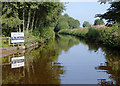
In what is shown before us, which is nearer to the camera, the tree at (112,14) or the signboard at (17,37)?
the tree at (112,14)

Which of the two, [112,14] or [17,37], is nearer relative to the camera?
[112,14]

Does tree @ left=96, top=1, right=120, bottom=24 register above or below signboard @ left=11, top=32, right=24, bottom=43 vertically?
above

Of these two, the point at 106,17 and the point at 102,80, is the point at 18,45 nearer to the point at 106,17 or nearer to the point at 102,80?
the point at 106,17

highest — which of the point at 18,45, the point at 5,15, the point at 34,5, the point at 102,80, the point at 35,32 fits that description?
the point at 34,5

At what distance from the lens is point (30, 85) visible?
4988 millimetres

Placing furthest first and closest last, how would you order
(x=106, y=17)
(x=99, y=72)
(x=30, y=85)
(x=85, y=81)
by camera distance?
(x=106, y=17) < (x=99, y=72) < (x=85, y=81) < (x=30, y=85)

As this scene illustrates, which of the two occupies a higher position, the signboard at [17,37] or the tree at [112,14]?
the tree at [112,14]

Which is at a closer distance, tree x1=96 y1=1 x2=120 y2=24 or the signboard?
tree x1=96 y1=1 x2=120 y2=24

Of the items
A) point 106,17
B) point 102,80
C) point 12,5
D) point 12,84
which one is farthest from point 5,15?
point 102,80

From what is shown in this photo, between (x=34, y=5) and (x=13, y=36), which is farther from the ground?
(x=34, y=5)

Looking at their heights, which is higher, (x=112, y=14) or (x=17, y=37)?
(x=112, y=14)

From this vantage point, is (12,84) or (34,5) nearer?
(12,84)

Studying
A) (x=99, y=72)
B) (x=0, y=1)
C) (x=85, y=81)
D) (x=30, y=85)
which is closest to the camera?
(x=30, y=85)

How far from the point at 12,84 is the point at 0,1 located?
12766 mm
